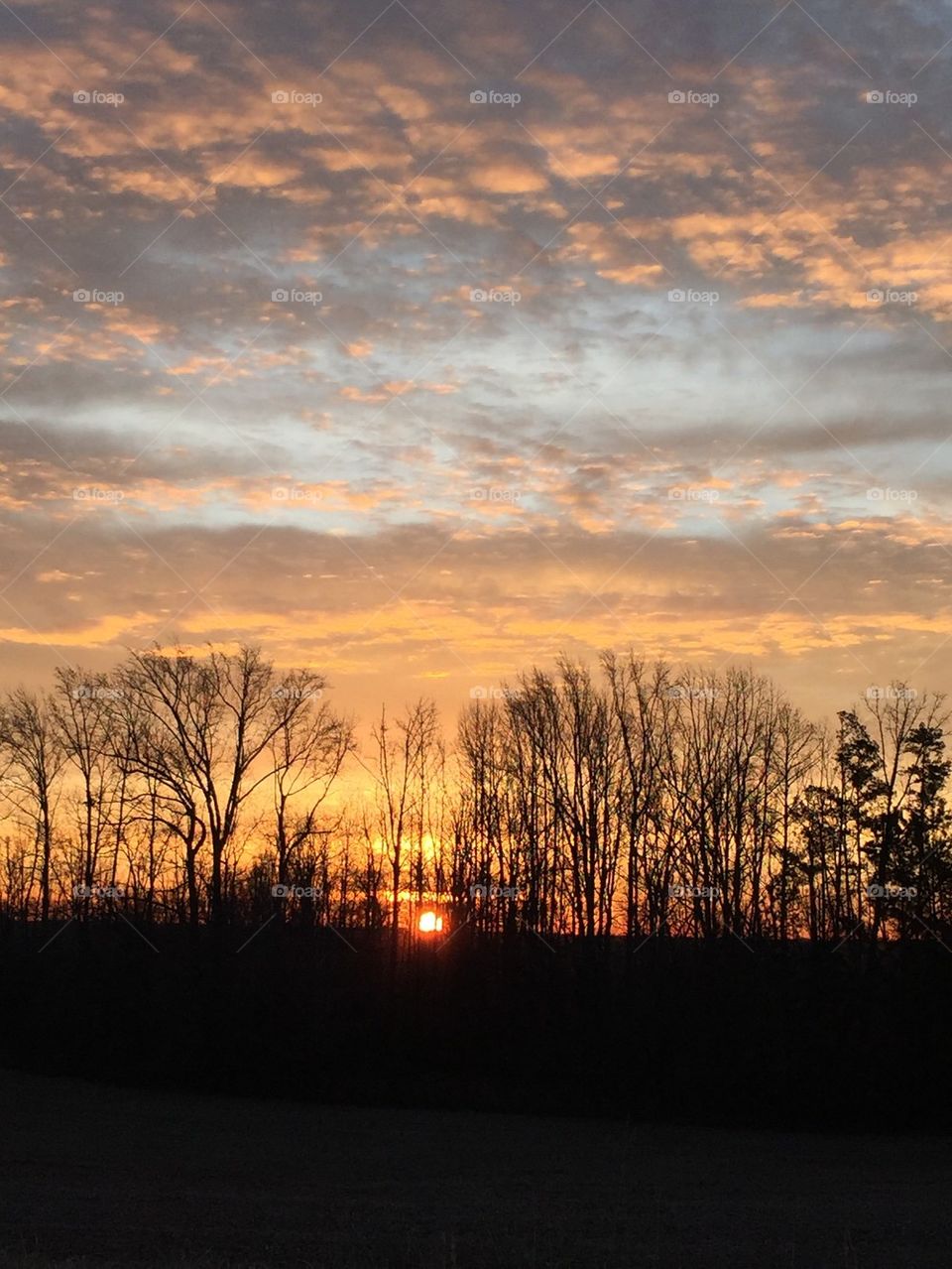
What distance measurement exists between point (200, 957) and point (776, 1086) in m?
25.6

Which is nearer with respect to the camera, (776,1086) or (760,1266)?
(760,1266)

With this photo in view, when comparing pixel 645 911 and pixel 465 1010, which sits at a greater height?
pixel 645 911

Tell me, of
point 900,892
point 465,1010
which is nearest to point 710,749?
point 900,892

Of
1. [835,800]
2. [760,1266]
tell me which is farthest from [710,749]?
[760,1266]

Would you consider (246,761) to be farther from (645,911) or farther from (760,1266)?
(760,1266)

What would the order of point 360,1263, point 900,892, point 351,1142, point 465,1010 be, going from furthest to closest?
1. point 900,892
2. point 465,1010
3. point 351,1142
4. point 360,1263

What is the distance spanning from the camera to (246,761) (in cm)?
6359

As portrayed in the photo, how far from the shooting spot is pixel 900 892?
6147 centimetres

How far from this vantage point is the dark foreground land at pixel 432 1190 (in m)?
20.7

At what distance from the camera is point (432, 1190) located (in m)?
30.4

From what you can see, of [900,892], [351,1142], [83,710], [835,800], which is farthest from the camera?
[83,710]

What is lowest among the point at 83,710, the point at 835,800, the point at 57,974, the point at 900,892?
the point at 57,974

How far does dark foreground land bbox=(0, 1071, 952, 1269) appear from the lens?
2066cm

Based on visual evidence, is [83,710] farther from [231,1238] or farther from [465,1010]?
[231,1238]
